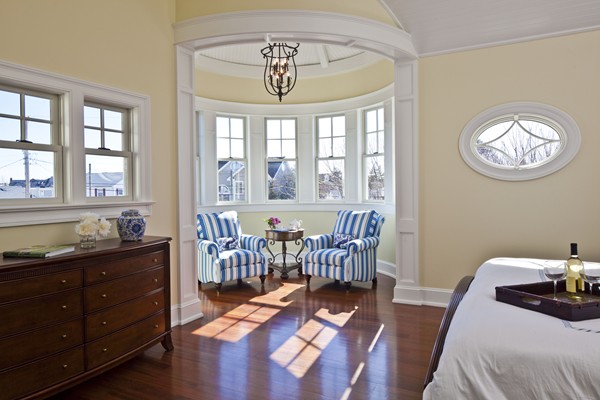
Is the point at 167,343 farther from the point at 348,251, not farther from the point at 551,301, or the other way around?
the point at 551,301

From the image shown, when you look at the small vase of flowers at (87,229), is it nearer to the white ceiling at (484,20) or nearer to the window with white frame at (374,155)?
the white ceiling at (484,20)

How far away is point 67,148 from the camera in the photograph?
10.3 feet

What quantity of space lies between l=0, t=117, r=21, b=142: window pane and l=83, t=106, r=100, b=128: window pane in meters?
0.51

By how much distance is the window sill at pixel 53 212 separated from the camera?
106 inches

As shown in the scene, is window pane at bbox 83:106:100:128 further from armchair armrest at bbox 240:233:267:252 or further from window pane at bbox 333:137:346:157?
window pane at bbox 333:137:346:157

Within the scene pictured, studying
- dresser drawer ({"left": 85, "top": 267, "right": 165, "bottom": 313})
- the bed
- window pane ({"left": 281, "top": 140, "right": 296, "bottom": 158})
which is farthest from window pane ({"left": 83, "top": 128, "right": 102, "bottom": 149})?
window pane ({"left": 281, "top": 140, "right": 296, "bottom": 158})

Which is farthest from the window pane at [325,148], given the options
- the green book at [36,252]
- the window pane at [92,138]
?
the green book at [36,252]

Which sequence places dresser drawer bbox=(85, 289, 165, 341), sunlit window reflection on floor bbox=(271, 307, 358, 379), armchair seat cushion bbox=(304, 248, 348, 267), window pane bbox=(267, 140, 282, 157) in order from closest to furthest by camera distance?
dresser drawer bbox=(85, 289, 165, 341), sunlit window reflection on floor bbox=(271, 307, 358, 379), armchair seat cushion bbox=(304, 248, 348, 267), window pane bbox=(267, 140, 282, 157)

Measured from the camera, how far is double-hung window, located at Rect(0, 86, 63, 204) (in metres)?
2.81

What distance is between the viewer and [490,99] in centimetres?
438

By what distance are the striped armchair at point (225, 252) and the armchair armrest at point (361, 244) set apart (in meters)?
1.26

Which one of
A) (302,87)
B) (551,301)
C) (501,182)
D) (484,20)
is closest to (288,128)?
(302,87)

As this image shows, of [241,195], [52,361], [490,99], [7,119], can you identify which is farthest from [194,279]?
[490,99]

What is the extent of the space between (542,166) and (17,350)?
472 cm
